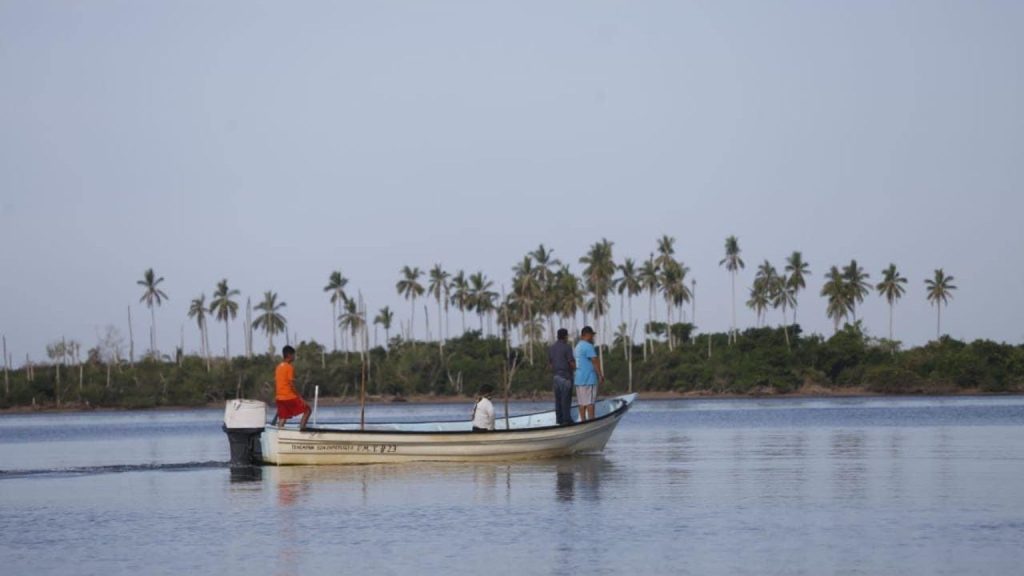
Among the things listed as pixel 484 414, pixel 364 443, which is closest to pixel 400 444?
pixel 364 443

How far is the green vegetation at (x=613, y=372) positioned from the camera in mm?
102125

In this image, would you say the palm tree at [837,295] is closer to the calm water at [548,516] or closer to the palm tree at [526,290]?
the palm tree at [526,290]

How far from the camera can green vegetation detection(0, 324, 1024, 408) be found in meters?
102

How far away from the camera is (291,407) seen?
24.9 meters

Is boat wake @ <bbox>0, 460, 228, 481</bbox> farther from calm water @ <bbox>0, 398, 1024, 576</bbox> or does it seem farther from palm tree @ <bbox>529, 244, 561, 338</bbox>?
palm tree @ <bbox>529, 244, 561, 338</bbox>

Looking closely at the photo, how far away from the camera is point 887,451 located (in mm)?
27672

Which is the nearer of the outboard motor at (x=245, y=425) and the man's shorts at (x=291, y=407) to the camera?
the man's shorts at (x=291, y=407)

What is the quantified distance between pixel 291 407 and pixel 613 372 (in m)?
92.8

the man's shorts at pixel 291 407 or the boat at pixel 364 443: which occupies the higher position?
the man's shorts at pixel 291 407

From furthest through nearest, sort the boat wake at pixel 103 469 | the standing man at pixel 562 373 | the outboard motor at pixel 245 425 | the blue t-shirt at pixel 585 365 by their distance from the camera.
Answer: the boat wake at pixel 103 469
the blue t-shirt at pixel 585 365
the standing man at pixel 562 373
the outboard motor at pixel 245 425

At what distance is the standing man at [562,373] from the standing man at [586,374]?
0.24 m

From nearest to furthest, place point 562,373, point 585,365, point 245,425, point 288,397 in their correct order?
point 288,397
point 245,425
point 562,373
point 585,365

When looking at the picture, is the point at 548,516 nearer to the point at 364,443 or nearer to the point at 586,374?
the point at 364,443

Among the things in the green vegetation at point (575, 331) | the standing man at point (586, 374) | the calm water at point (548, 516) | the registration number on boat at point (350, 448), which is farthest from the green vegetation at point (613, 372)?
the registration number on boat at point (350, 448)
